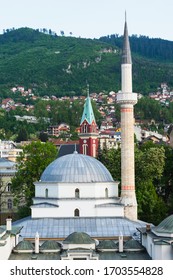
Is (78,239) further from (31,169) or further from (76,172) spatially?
(31,169)

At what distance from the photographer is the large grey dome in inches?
1097

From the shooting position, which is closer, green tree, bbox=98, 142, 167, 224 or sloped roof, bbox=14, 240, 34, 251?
sloped roof, bbox=14, 240, 34, 251

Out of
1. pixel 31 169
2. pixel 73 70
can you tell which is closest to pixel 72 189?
pixel 31 169

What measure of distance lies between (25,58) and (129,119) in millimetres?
140326

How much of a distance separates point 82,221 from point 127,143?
6308mm

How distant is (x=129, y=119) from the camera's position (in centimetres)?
3231

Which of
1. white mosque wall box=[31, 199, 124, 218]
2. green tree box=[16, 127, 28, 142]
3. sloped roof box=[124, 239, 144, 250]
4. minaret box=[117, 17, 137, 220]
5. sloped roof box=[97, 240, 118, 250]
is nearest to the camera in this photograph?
sloped roof box=[97, 240, 118, 250]

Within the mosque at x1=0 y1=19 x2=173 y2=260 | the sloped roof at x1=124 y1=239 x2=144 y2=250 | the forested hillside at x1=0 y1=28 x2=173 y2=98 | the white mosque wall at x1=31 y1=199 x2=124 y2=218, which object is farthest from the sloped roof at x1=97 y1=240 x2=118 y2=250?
the forested hillside at x1=0 y1=28 x2=173 y2=98

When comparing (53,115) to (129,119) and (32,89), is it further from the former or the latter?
(129,119)

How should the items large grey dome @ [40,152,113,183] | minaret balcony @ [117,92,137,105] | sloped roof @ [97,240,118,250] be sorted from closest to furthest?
sloped roof @ [97,240,118,250] → large grey dome @ [40,152,113,183] → minaret balcony @ [117,92,137,105]

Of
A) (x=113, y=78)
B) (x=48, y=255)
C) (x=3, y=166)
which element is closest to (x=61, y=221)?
(x=48, y=255)

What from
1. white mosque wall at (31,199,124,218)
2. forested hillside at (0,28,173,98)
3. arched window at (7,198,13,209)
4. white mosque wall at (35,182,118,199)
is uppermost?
forested hillside at (0,28,173,98)

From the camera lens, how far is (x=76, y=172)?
28047 millimetres

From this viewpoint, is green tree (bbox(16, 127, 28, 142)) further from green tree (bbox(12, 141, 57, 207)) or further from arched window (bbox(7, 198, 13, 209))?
green tree (bbox(12, 141, 57, 207))
